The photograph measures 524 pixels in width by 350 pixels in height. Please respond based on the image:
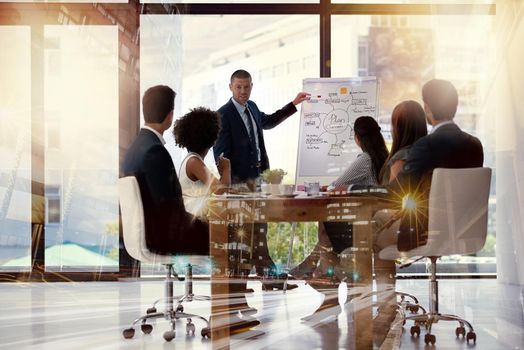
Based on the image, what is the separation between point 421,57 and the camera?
5.35 meters

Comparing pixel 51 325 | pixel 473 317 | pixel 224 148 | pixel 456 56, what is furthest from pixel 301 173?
pixel 51 325

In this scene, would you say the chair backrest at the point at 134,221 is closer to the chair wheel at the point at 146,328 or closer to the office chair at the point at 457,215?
the chair wheel at the point at 146,328

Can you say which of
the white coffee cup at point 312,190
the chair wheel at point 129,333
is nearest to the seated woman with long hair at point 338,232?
the white coffee cup at point 312,190

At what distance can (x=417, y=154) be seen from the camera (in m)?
3.19

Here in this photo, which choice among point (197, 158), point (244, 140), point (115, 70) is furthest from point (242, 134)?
point (115, 70)

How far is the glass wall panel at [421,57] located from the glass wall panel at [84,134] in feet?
6.28

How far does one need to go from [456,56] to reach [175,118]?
8.10 ft

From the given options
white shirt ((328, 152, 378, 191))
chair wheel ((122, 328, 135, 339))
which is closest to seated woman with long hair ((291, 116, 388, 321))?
white shirt ((328, 152, 378, 191))

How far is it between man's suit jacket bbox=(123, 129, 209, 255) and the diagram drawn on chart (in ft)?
6.88

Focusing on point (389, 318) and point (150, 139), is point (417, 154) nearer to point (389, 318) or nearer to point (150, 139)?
point (389, 318)

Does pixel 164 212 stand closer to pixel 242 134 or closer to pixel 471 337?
pixel 471 337

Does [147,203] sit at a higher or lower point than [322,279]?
higher

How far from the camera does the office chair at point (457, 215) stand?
300 cm

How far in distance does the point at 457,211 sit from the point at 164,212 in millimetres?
1233
